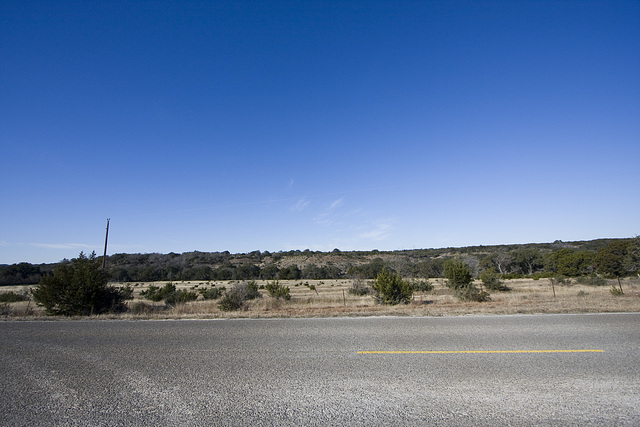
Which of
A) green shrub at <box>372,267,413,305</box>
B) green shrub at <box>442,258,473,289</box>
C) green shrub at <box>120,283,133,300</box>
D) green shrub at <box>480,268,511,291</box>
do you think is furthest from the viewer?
green shrub at <box>480,268,511,291</box>

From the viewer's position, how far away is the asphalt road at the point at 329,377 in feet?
13.4

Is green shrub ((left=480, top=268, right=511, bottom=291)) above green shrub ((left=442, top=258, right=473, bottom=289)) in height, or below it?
below

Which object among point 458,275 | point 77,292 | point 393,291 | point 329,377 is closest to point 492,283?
point 458,275

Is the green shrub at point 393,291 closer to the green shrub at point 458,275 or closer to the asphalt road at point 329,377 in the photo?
the green shrub at point 458,275

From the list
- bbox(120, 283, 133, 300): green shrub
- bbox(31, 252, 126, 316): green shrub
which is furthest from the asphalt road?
bbox(120, 283, 133, 300): green shrub

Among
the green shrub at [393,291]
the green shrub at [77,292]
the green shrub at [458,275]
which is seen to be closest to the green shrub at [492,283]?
the green shrub at [458,275]

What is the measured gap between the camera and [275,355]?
6.73 meters

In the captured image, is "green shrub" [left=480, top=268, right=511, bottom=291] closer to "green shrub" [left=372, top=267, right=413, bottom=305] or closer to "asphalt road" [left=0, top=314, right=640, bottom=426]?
"green shrub" [left=372, top=267, right=413, bottom=305]

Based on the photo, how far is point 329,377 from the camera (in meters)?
5.38

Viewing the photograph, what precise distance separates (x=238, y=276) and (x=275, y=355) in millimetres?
54073

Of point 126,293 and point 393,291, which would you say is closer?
point 393,291

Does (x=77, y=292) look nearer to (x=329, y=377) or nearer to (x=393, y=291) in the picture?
(x=329, y=377)

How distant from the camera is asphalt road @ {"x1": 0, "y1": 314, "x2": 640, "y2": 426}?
409cm

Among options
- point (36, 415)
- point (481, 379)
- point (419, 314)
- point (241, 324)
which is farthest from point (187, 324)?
point (481, 379)
